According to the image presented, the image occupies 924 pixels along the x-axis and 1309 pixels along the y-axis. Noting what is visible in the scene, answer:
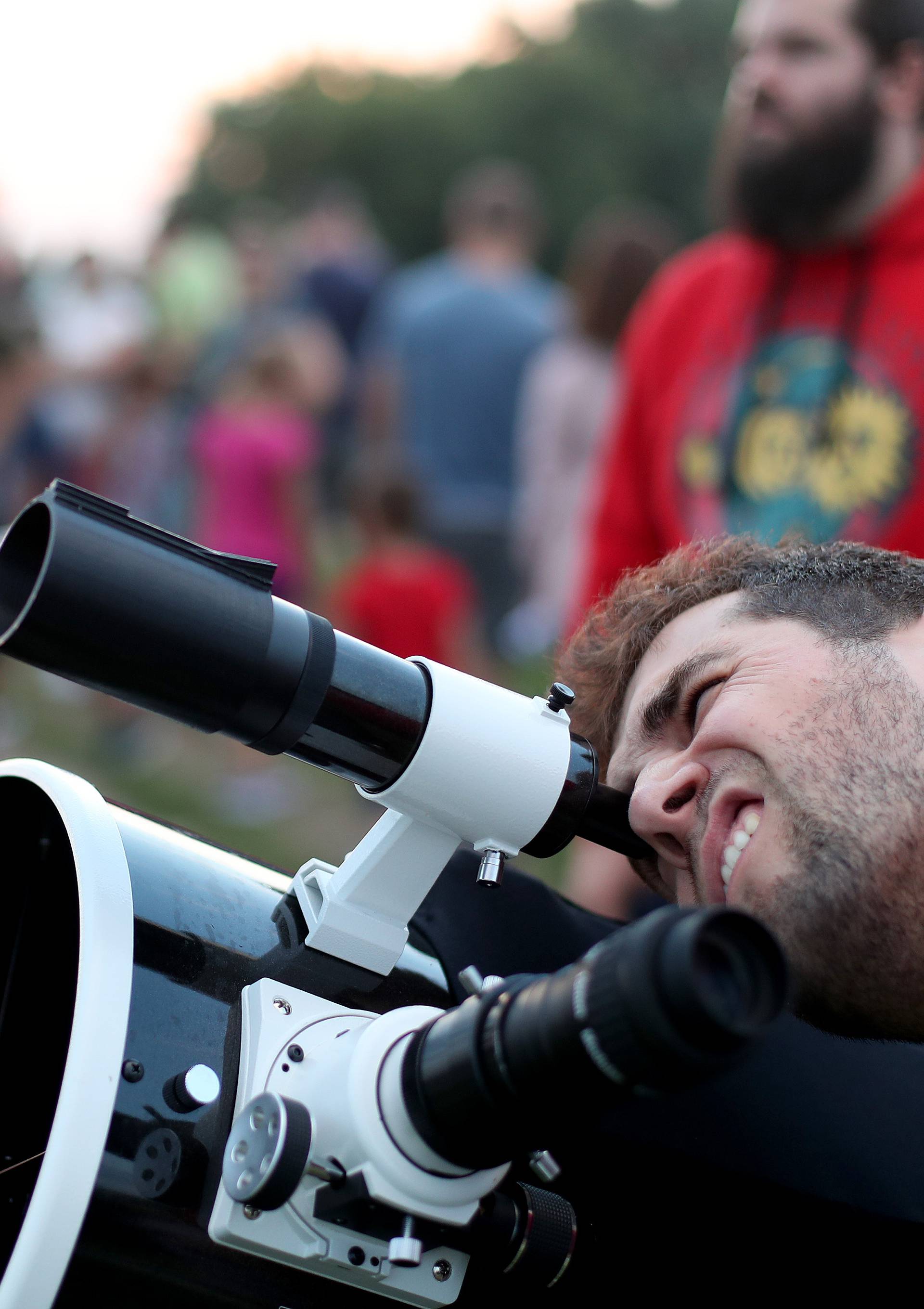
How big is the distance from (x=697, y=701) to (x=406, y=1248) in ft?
1.99

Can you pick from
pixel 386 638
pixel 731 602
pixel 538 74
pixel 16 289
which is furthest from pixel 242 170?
pixel 731 602

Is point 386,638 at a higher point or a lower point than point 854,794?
lower

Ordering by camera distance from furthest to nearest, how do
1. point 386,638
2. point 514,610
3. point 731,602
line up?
1. point 514,610
2. point 386,638
3. point 731,602

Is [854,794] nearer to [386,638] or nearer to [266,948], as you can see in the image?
[266,948]

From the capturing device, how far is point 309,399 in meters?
7.10

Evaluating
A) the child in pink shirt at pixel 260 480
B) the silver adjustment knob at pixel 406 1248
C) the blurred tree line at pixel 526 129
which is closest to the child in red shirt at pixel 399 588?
the child in pink shirt at pixel 260 480

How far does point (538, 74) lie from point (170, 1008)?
130 feet

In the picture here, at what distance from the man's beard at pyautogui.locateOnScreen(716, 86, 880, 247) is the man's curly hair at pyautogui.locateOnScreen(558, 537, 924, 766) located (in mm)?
1253

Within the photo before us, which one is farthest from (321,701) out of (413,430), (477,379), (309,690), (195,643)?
(413,430)

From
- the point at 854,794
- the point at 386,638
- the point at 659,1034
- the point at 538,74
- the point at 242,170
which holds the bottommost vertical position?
the point at 386,638

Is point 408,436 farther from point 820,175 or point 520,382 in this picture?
point 820,175

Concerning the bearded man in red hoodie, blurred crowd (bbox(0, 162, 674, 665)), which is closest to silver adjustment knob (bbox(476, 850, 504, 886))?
the bearded man in red hoodie

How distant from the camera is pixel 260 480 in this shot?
242 inches

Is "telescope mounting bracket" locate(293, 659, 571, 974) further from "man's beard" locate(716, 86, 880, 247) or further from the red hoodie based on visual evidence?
"man's beard" locate(716, 86, 880, 247)
